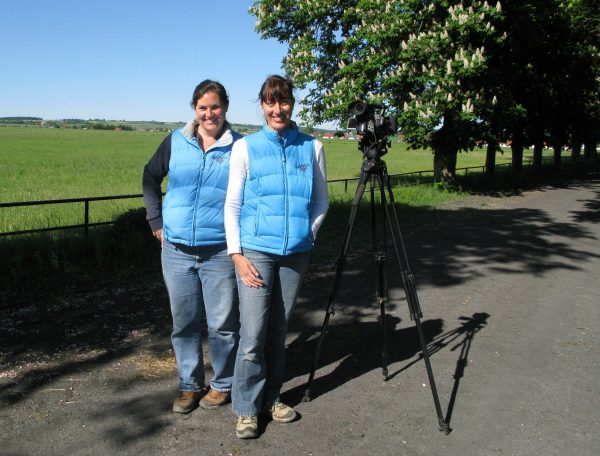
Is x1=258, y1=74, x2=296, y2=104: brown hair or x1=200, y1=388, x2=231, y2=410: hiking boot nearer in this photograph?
x1=258, y1=74, x2=296, y2=104: brown hair

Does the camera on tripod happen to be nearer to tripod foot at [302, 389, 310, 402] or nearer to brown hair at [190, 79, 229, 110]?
brown hair at [190, 79, 229, 110]

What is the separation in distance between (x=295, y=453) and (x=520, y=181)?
20808 millimetres

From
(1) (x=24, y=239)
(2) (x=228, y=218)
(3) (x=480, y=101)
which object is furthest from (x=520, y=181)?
(2) (x=228, y=218)

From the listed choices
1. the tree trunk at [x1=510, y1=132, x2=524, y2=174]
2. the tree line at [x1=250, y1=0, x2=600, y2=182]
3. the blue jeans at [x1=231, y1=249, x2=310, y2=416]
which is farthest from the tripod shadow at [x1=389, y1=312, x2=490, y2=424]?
the tree trunk at [x1=510, y1=132, x2=524, y2=174]

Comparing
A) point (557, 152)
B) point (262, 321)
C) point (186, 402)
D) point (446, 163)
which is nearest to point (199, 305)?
point (262, 321)

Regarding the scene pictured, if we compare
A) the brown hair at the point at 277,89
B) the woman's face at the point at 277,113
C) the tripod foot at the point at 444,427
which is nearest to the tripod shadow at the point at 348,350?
the tripod foot at the point at 444,427

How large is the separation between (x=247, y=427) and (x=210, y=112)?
183cm

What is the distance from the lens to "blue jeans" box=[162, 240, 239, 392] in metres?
3.15

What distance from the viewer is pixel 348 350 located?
4.43m

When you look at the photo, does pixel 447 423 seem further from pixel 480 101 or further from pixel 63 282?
pixel 480 101

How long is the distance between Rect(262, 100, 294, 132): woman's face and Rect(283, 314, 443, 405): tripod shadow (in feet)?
5.97

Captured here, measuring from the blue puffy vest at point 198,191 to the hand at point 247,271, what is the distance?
26 centimetres

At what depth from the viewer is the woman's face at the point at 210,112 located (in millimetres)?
3037

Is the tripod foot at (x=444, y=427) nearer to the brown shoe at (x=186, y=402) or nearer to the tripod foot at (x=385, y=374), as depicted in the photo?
the tripod foot at (x=385, y=374)
